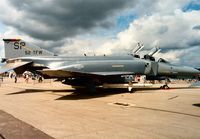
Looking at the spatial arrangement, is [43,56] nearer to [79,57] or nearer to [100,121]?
[79,57]

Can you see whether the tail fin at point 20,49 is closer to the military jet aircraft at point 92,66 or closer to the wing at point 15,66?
the military jet aircraft at point 92,66

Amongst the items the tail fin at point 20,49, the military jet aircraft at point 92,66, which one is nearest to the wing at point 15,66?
the military jet aircraft at point 92,66

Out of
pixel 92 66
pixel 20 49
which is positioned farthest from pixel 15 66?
pixel 92 66

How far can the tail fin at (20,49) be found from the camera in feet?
65.4

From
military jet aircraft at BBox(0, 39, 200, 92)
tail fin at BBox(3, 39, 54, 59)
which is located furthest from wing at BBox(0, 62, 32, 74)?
tail fin at BBox(3, 39, 54, 59)

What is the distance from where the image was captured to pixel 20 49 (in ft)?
66.0

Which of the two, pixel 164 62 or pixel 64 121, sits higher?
pixel 164 62

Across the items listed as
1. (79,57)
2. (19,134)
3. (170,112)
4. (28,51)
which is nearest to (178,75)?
(79,57)

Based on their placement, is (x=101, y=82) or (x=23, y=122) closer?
(x=23, y=122)

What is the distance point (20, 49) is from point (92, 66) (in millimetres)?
6640

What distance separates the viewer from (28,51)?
794 inches

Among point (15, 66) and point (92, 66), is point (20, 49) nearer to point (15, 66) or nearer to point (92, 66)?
point (15, 66)

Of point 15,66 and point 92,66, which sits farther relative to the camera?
point 15,66

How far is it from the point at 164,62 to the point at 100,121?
44.0 feet
